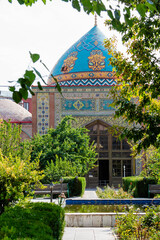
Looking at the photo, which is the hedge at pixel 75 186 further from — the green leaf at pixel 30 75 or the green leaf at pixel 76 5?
the green leaf at pixel 30 75

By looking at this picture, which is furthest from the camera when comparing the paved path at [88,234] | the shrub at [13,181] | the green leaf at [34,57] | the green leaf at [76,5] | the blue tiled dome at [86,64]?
the blue tiled dome at [86,64]

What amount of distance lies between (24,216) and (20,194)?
1.73m

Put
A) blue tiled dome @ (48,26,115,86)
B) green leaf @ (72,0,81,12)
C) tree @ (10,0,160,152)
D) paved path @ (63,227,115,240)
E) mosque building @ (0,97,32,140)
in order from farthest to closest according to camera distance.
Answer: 1. blue tiled dome @ (48,26,115,86)
2. mosque building @ (0,97,32,140)
3. paved path @ (63,227,115,240)
4. tree @ (10,0,160,152)
5. green leaf @ (72,0,81,12)

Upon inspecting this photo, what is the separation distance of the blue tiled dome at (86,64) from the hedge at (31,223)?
50.7 feet

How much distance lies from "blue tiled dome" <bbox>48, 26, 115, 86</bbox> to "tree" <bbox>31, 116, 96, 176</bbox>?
498 cm

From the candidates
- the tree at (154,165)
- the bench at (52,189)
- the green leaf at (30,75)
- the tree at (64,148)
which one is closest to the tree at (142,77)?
the green leaf at (30,75)

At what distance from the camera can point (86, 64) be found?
20.9 metres

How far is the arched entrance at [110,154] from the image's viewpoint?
731 inches

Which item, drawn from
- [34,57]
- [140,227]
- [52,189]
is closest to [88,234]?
[140,227]

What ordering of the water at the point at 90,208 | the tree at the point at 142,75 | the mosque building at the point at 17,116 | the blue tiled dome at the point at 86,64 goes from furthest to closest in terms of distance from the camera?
the blue tiled dome at the point at 86,64 → the mosque building at the point at 17,116 → the water at the point at 90,208 → the tree at the point at 142,75

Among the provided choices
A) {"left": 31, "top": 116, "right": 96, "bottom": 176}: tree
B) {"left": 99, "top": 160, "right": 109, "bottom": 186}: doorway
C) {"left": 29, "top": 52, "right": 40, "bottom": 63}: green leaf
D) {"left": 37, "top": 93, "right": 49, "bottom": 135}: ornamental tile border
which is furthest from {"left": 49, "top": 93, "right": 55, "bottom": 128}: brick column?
{"left": 29, "top": 52, "right": 40, "bottom": 63}: green leaf

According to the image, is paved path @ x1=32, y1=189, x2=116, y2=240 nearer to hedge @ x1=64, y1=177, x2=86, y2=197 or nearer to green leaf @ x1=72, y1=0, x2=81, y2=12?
green leaf @ x1=72, y1=0, x2=81, y2=12

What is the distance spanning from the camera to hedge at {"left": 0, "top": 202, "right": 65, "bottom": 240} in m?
3.04

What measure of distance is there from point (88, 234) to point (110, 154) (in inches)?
482
